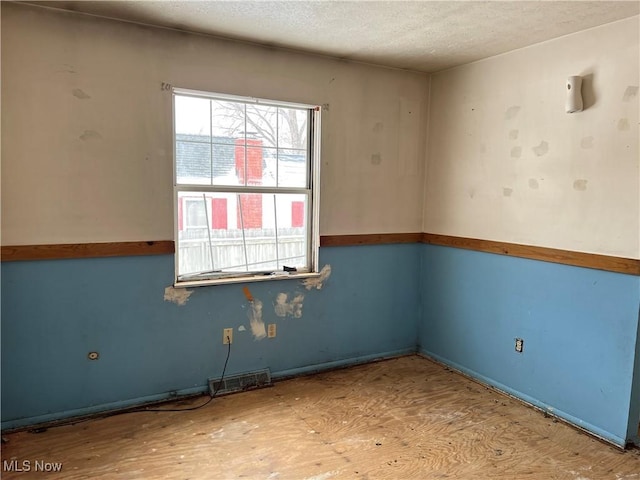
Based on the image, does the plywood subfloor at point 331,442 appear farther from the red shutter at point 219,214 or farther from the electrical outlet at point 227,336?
the red shutter at point 219,214

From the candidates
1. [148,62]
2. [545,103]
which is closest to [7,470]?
[148,62]

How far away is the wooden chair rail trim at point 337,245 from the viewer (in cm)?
255

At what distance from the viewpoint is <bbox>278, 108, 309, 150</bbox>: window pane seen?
3342 mm

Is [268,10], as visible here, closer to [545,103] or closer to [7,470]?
[545,103]

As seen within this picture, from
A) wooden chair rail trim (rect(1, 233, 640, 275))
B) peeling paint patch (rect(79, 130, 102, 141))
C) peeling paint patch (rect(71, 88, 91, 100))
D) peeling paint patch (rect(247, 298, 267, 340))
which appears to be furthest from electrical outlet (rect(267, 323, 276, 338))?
peeling paint patch (rect(71, 88, 91, 100))

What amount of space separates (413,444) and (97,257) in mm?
2154

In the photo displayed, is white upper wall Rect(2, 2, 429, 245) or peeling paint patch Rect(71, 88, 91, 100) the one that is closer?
white upper wall Rect(2, 2, 429, 245)

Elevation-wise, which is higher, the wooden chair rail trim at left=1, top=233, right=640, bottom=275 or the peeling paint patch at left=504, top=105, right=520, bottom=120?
the peeling paint patch at left=504, top=105, right=520, bottom=120

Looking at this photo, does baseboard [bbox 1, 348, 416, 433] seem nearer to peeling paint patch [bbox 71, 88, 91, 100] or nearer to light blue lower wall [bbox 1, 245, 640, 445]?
light blue lower wall [bbox 1, 245, 640, 445]

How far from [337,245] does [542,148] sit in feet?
5.23

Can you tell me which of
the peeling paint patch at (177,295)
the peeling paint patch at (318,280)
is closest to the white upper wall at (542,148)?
the peeling paint patch at (318,280)

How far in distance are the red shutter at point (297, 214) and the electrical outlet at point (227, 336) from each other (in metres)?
0.91

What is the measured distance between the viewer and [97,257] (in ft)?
9.00

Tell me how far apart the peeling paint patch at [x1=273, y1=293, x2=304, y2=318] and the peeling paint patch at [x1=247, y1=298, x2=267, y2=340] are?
13cm
